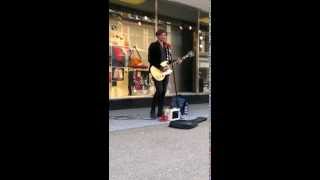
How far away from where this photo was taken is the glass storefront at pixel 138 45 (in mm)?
6496

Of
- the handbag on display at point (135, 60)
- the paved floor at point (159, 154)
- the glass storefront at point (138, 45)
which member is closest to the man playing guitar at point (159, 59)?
the paved floor at point (159, 154)

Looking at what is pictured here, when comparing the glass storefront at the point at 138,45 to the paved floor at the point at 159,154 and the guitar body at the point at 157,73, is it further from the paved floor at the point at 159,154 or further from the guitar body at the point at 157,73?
the paved floor at the point at 159,154

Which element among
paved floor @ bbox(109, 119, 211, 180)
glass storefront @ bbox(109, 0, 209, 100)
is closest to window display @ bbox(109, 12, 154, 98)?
glass storefront @ bbox(109, 0, 209, 100)

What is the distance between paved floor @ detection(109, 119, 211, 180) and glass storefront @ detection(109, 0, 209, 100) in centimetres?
288

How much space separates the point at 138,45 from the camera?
7023mm

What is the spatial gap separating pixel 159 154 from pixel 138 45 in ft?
15.3

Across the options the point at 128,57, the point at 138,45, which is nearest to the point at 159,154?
the point at 128,57

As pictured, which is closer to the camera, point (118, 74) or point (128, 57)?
point (118, 74)

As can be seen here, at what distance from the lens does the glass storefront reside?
256 inches

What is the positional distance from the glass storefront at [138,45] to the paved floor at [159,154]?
2.88 metres

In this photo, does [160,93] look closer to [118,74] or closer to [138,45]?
[118,74]

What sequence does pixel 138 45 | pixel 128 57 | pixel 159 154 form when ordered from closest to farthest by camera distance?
pixel 159 154 < pixel 128 57 < pixel 138 45

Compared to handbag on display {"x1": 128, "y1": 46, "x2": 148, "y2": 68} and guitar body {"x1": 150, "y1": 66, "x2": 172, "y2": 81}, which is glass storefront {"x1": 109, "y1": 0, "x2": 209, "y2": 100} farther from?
guitar body {"x1": 150, "y1": 66, "x2": 172, "y2": 81}
